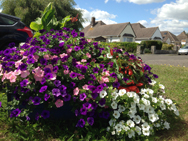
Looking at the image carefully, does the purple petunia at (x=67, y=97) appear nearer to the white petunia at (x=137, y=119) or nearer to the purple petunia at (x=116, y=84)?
the purple petunia at (x=116, y=84)

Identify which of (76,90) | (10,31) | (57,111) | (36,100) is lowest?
(57,111)

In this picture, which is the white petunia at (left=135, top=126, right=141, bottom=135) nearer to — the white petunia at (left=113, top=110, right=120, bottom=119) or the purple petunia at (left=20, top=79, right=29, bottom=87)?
the white petunia at (left=113, top=110, right=120, bottom=119)

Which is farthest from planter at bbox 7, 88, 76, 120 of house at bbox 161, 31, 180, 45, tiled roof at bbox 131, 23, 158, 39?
house at bbox 161, 31, 180, 45

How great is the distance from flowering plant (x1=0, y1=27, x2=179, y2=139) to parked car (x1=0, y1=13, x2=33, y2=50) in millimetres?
2249

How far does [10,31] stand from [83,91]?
3654 millimetres

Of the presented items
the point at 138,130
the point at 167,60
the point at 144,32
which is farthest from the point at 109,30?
the point at 138,130

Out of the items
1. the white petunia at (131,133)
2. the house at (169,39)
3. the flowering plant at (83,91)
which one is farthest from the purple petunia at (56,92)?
the house at (169,39)

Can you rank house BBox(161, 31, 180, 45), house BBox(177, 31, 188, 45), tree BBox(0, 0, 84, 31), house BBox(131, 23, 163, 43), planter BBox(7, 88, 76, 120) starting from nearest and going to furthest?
planter BBox(7, 88, 76, 120)
tree BBox(0, 0, 84, 31)
house BBox(131, 23, 163, 43)
house BBox(161, 31, 180, 45)
house BBox(177, 31, 188, 45)

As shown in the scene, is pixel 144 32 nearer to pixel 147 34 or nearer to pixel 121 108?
pixel 147 34

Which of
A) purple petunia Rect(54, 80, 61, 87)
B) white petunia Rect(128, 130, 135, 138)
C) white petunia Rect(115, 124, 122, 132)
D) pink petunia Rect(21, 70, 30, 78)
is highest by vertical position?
pink petunia Rect(21, 70, 30, 78)

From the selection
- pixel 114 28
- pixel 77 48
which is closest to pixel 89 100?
pixel 77 48

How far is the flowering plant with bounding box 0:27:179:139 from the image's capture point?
2.10 metres

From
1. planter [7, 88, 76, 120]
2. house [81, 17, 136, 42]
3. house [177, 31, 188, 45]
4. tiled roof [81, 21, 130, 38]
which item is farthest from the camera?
house [177, 31, 188, 45]

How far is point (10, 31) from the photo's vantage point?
461 centimetres
